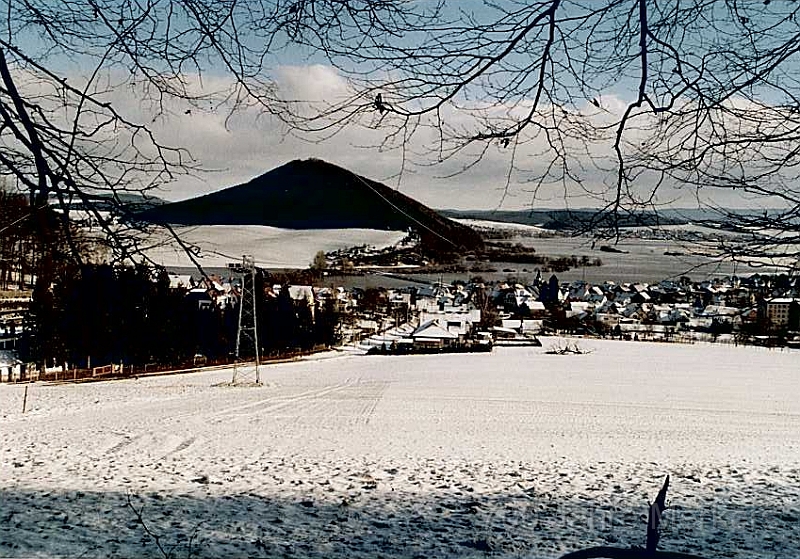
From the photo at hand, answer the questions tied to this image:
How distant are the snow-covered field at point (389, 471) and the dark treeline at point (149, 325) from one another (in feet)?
5.16

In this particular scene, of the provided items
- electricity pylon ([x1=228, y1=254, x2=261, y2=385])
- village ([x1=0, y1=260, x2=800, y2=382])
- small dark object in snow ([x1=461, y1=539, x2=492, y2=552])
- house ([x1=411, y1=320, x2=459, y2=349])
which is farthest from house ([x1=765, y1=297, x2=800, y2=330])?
house ([x1=411, y1=320, x2=459, y2=349])

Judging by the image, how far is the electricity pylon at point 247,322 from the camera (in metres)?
3.58

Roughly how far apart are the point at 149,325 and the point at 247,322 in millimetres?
10622

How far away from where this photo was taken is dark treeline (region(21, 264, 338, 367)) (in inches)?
132

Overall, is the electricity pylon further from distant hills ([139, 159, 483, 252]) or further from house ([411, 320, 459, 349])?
house ([411, 320, 459, 349])

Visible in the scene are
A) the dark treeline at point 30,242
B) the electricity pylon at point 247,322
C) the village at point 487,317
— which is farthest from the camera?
the village at point 487,317

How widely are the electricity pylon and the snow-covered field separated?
5.43 ft

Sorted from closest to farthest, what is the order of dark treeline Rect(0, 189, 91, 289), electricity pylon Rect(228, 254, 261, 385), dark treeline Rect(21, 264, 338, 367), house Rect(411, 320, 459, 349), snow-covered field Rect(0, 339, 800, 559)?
dark treeline Rect(0, 189, 91, 289), dark treeline Rect(21, 264, 338, 367), electricity pylon Rect(228, 254, 261, 385), snow-covered field Rect(0, 339, 800, 559), house Rect(411, 320, 459, 349)

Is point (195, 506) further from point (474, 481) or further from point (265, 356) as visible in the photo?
point (265, 356)

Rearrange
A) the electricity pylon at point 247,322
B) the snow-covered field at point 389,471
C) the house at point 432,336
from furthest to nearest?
1. the house at point 432,336
2. the snow-covered field at point 389,471
3. the electricity pylon at point 247,322

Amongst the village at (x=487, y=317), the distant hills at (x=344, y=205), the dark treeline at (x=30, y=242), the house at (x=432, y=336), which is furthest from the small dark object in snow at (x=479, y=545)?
the house at (x=432, y=336)

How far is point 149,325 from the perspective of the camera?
1684 cm

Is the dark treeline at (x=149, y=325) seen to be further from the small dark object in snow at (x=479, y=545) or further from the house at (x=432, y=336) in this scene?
the house at (x=432, y=336)

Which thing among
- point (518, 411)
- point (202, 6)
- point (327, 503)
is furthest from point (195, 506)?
point (518, 411)
